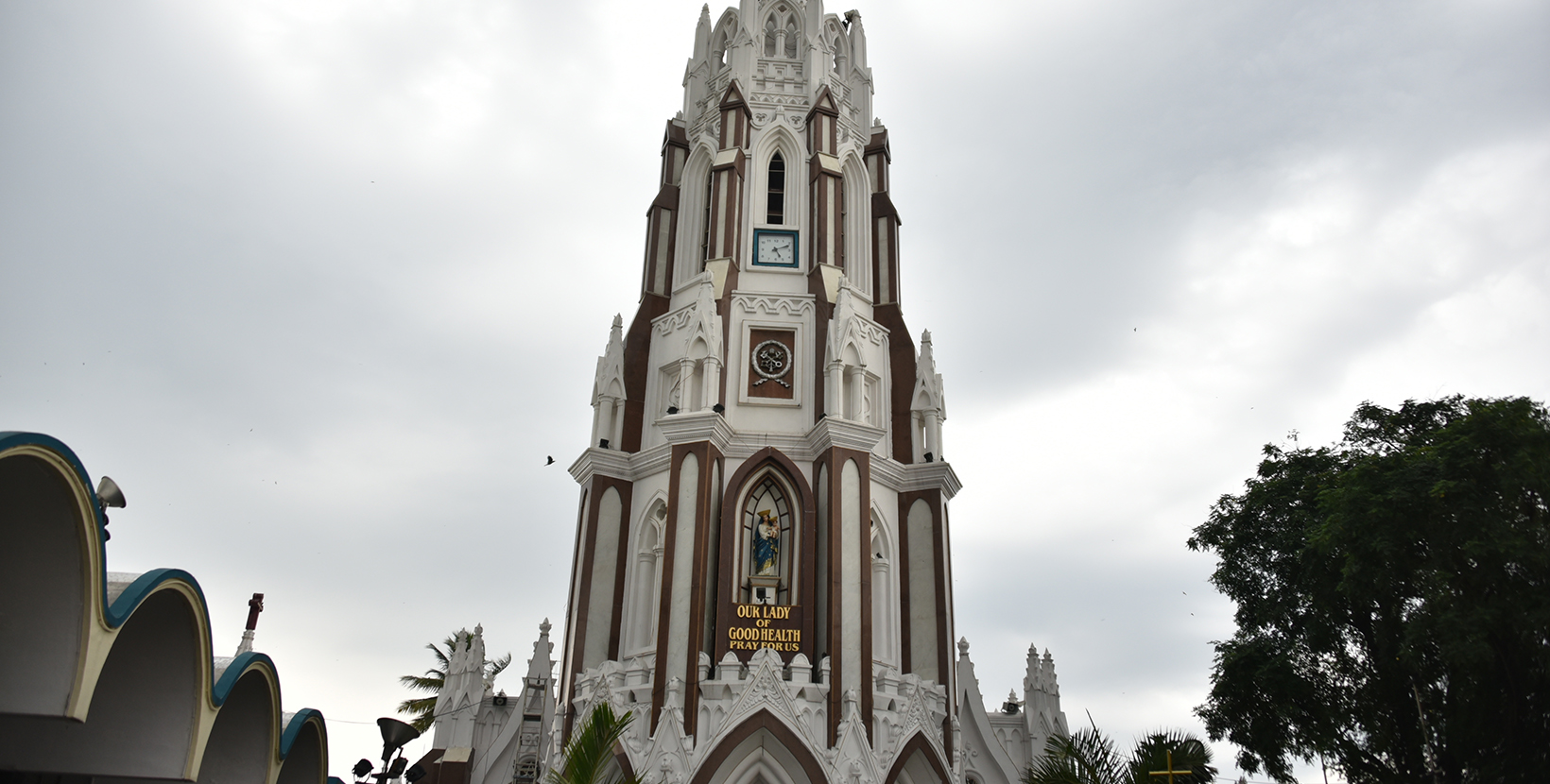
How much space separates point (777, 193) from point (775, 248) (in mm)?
2244

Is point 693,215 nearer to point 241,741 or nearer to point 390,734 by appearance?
point 241,741

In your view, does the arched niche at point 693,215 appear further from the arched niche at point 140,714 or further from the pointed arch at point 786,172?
the arched niche at point 140,714

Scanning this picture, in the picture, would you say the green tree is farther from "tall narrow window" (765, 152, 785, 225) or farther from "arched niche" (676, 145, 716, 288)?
"arched niche" (676, 145, 716, 288)

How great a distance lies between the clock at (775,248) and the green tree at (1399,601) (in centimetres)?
1279

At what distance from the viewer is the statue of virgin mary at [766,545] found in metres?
25.0

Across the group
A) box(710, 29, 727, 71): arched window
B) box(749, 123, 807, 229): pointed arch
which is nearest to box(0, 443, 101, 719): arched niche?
box(749, 123, 807, 229): pointed arch

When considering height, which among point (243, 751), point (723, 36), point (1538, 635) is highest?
point (723, 36)

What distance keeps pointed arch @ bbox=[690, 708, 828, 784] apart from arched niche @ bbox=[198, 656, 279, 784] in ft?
26.6

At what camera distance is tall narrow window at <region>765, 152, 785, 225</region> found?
30.5m

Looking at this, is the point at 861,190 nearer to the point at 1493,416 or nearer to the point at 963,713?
the point at 963,713

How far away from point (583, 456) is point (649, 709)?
717 cm

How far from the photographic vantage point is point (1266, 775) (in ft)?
79.4

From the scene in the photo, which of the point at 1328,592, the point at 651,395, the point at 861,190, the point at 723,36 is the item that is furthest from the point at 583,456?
the point at 1328,592

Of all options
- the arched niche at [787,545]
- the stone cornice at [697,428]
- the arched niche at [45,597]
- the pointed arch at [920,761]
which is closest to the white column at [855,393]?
the arched niche at [787,545]
